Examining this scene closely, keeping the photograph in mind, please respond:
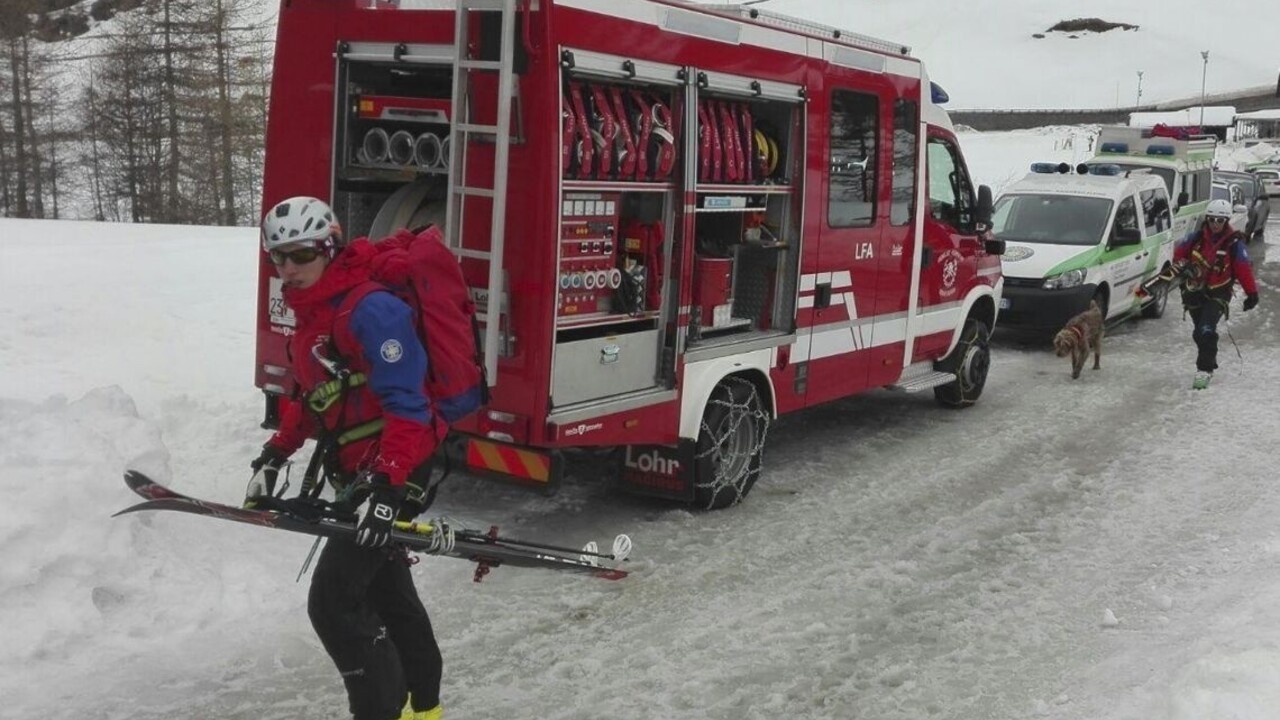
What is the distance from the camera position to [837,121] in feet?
27.0

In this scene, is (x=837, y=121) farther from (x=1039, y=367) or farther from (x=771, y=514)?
(x=1039, y=367)

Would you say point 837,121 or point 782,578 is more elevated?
point 837,121

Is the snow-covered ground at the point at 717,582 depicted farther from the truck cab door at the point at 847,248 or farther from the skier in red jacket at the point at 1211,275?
the skier in red jacket at the point at 1211,275

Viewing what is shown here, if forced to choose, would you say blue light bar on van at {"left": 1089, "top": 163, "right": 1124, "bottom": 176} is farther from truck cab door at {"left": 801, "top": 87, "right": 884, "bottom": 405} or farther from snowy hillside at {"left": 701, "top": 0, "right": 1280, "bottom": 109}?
snowy hillside at {"left": 701, "top": 0, "right": 1280, "bottom": 109}

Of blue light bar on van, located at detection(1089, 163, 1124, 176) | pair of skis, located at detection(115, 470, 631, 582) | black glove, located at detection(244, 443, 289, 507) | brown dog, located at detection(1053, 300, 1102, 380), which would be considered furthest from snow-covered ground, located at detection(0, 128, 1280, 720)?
blue light bar on van, located at detection(1089, 163, 1124, 176)

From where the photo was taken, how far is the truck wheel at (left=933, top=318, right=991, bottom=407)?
10758mm

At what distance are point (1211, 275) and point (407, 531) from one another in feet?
32.9

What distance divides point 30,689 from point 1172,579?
567cm

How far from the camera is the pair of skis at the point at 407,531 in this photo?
3986mm

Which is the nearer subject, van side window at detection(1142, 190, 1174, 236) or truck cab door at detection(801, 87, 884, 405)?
truck cab door at detection(801, 87, 884, 405)

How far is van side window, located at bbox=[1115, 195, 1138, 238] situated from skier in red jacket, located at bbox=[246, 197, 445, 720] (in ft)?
43.0

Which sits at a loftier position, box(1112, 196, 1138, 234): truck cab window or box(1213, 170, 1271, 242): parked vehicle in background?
box(1213, 170, 1271, 242): parked vehicle in background

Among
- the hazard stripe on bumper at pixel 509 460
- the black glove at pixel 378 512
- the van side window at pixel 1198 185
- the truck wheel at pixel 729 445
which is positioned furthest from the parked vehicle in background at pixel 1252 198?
the black glove at pixel 378 512

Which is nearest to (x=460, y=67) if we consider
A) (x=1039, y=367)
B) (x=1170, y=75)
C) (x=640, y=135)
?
(x=640, y=135)
